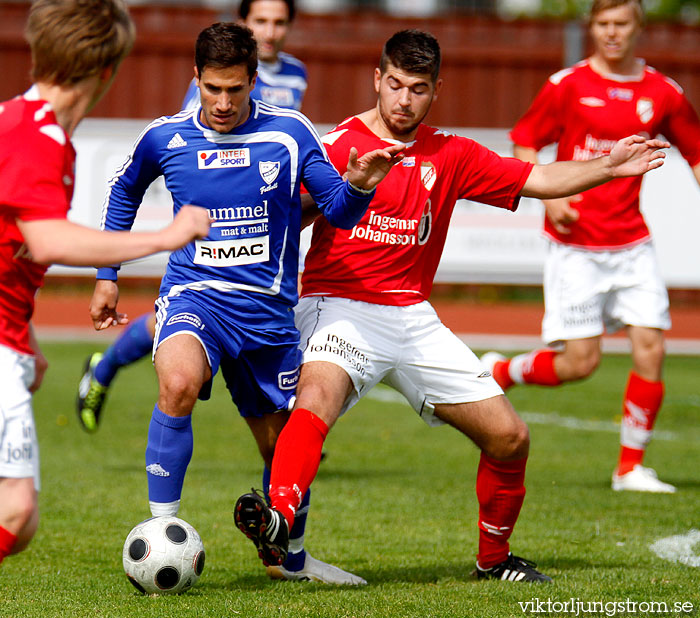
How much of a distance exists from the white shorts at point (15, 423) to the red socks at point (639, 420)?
175 inches

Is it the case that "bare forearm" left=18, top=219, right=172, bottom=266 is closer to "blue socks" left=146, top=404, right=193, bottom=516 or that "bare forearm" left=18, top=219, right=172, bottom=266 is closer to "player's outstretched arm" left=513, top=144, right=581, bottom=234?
"blue socks" left=146, top=404, right=193, bottom=516

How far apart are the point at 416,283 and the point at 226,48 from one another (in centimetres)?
125

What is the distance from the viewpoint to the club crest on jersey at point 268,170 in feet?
15.4

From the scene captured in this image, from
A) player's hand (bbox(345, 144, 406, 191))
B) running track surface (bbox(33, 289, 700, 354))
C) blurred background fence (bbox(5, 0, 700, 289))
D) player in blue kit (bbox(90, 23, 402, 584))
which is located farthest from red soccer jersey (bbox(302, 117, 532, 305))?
blurred background fence (bbox(5, 0, 700, 289))

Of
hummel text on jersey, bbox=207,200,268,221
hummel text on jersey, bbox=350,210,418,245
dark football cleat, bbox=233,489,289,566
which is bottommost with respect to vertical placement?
dark football cleat, bbox=233,489,289,566

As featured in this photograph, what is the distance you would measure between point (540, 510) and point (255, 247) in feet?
8.60

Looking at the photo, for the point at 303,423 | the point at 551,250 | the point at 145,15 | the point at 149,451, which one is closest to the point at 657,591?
the point at 303,423

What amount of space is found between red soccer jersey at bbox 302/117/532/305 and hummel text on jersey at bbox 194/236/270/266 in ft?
1.41

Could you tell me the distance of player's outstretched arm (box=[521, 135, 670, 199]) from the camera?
4.72 m

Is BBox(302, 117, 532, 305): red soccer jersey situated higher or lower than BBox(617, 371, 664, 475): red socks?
higher

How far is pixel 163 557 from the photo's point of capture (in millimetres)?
4395

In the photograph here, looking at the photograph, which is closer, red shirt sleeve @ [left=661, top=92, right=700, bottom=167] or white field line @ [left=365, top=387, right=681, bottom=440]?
red shirt sleeve @ [left=661, top=92, right=700, bottom=167]

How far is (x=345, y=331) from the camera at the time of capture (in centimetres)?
479

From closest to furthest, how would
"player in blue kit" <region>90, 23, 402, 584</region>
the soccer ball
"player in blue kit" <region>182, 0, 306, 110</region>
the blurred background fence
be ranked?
the soccer ball < "player in blue kit" <region>90, 23, 402, 584</region> < "player in blue kit" <region>182, 0, 306, 110</region> < the blurred background fence
